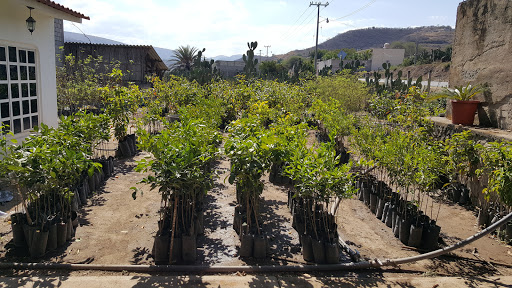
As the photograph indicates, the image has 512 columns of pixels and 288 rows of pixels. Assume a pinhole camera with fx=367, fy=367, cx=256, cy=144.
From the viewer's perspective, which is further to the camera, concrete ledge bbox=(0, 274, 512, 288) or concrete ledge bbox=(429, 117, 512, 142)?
concrete ledge bbox=(429, 117, 512, 142)

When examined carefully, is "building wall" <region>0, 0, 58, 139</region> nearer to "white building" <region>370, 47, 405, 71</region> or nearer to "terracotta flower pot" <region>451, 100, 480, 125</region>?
"terracotta flower pot" <region>451, 100, 480, 125</region>

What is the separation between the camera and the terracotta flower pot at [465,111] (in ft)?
24.5

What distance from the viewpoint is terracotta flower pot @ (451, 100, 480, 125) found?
24.5ft

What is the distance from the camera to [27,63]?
7930 mm

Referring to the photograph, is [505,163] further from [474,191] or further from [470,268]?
[474,191]

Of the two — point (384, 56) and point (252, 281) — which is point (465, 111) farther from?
point (384, 56)

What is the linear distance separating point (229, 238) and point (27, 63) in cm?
630

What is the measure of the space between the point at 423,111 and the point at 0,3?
27.9 feet

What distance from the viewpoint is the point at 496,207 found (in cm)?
566

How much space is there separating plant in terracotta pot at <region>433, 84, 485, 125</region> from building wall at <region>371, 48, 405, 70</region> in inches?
2038

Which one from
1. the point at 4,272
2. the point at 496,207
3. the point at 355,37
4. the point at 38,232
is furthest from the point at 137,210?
the point at 355,37

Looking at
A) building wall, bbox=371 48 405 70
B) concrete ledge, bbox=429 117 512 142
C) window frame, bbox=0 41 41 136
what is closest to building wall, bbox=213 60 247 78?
building wall, bbox=371 48 405 70

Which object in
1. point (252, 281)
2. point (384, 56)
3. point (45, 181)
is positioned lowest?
point (252, 281)

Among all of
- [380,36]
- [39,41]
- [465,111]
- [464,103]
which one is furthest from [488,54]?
[380,36]
